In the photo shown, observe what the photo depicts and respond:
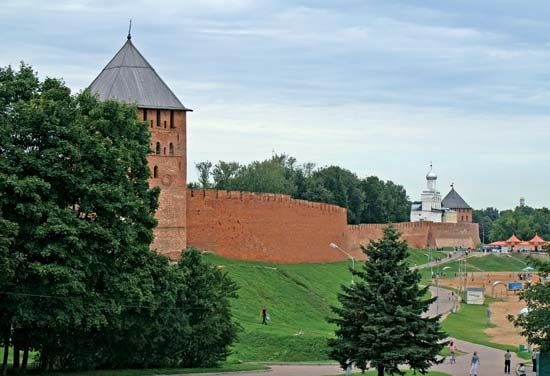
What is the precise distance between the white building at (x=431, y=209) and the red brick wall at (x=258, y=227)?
69032 mm

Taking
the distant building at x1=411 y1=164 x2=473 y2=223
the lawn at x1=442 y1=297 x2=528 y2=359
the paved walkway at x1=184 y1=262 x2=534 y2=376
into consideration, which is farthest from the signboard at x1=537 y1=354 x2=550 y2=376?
the distant building at x1=411 y1=164 x2=473 y2=223

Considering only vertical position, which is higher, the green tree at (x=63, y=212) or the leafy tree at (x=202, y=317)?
the green tree at (x=63, y=212)

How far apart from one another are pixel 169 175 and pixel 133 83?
14.7 feet

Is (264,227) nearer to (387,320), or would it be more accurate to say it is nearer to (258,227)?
(258,227)

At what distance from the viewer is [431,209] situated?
141 m

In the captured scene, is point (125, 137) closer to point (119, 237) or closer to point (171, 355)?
point (119, 237)

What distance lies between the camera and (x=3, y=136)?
1086 inches

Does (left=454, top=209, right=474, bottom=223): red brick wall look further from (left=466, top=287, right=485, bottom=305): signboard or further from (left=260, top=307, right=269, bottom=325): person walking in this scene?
(left=260, top=307, right=269, bottom=325): person walking

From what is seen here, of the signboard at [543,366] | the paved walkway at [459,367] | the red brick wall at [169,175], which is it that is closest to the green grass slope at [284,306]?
the paved walkway at [459,367]

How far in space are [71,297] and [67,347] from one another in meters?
2.95

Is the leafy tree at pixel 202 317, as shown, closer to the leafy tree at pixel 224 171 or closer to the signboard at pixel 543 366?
the signboard at pixel 543 366

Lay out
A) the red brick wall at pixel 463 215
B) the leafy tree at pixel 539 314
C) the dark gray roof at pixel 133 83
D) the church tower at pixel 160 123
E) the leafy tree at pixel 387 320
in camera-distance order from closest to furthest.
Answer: the leafy tree at pixel 387 320 → the leafy tree at pixel 539 314 → the dark gray roof at pixel 133 83 → the church tower at pixel 160 123 → the red brick wall at pixel 463 215

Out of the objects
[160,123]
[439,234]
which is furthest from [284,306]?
[439,234]

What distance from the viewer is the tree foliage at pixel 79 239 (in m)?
27.0
